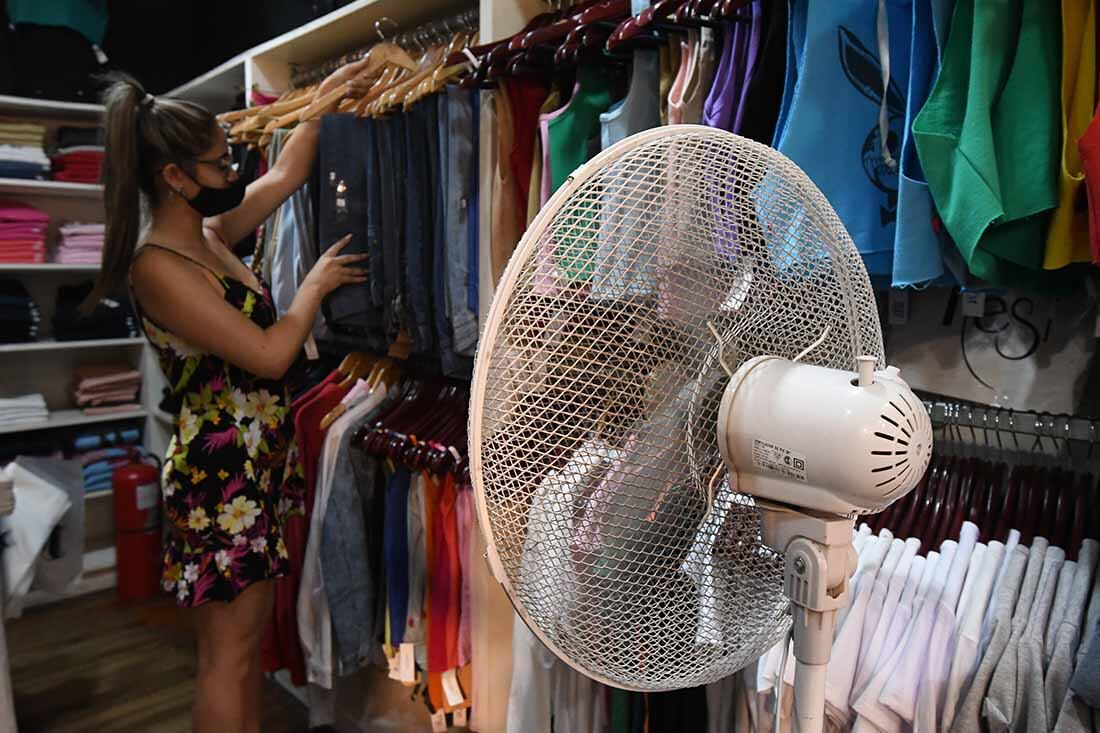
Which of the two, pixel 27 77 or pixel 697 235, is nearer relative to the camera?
pixel 697 235

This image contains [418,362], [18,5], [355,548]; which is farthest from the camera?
[18,5]

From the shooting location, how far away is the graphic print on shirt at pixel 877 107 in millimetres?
943

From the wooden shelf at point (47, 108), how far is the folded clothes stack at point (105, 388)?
1073 mm

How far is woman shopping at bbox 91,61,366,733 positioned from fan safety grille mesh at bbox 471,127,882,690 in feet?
3.46

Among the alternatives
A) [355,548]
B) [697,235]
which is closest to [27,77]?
[355,548]

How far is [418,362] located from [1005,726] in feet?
5.16

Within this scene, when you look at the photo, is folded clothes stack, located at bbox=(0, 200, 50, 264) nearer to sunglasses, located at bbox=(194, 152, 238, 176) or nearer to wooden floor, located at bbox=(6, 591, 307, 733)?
wooden floor, located at bbox=(6, 591, 307, 733)

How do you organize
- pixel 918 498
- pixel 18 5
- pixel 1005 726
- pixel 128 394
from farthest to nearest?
pixel 128 394 → pixel 18 5 → pixel 918 498 → pixel 1005 726

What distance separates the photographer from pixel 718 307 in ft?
1.99

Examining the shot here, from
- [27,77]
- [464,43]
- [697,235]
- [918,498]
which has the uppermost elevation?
[27,77]

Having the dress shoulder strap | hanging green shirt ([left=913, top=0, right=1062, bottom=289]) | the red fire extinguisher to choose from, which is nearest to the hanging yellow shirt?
hanging green shirt ([left=913, top=0, right=1062, bottom=289])

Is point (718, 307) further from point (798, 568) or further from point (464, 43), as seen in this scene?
point (464, 43)

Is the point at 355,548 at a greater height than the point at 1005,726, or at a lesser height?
lesser

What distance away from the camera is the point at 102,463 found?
3.20 meters
